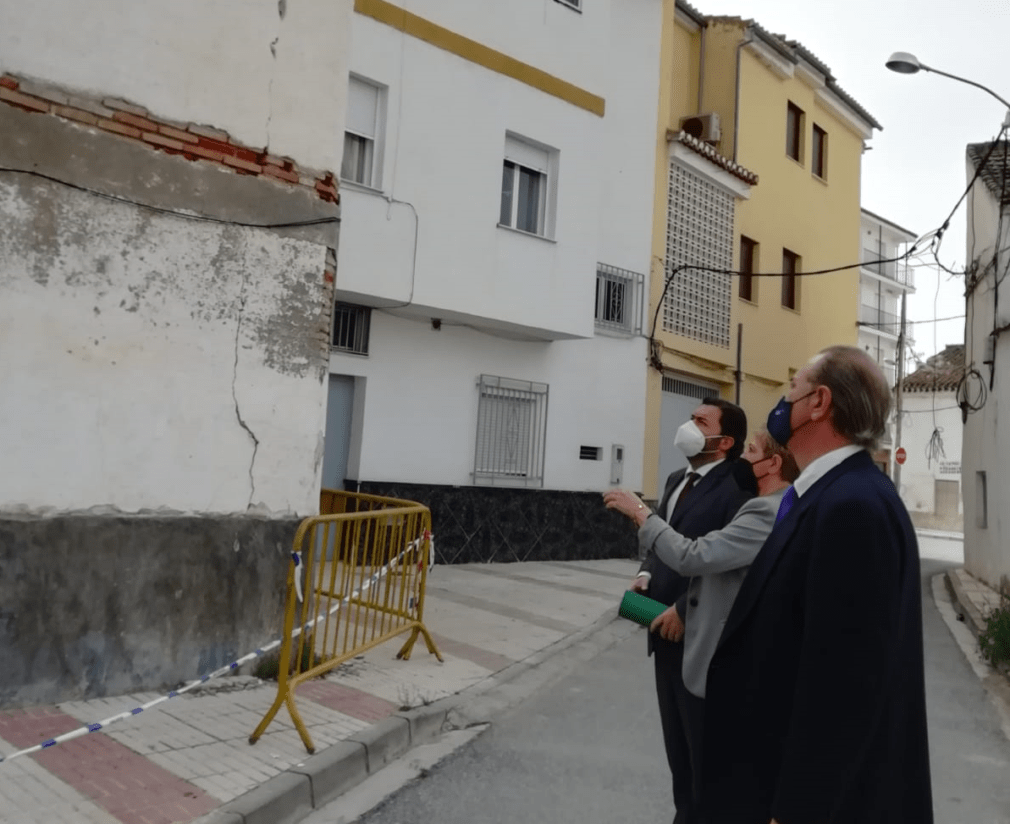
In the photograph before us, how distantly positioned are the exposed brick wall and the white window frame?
503cm

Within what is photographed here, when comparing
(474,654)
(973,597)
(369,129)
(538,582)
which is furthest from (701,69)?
(474,654)

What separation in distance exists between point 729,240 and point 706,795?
1799 centimetres

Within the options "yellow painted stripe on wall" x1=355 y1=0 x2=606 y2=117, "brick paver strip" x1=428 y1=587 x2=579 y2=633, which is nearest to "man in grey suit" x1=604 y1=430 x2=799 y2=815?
"brick paver strip" x1=428 y1=587 x2=579 y2=633

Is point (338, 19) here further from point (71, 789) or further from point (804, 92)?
point (804, 92)

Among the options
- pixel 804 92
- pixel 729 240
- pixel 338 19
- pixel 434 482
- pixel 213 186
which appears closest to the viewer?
pixel 213 186

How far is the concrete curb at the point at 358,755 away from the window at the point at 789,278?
16.5 metres

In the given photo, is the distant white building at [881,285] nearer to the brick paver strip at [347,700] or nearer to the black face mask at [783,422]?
the brick paver strip at [347,700]

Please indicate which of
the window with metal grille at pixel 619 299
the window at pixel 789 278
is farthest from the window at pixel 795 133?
the window with metal grille at pixel 619 299

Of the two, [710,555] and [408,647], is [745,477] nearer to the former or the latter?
[710,555]

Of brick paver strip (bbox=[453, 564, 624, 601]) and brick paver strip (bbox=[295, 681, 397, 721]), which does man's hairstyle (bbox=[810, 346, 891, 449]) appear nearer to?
brick paver strip (bbox=[295, 681, 397, 721])

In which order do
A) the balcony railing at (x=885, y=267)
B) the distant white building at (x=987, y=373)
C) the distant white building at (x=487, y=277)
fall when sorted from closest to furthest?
the distant white building at (x=487, y=277)
the distant white building at (x=987, y=373)
the balcony railing at (x=885, y=267)

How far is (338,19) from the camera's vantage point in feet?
23.5

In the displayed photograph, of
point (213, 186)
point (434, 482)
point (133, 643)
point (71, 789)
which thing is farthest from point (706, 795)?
point (434, 482)

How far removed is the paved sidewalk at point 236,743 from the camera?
4336 millimetres
